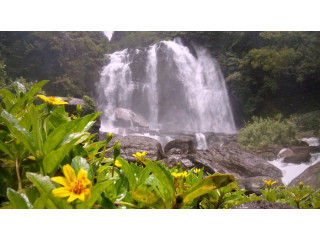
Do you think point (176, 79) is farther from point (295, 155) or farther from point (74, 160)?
point (74, 160)

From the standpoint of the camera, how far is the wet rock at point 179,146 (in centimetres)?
167

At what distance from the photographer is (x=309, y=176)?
149cm

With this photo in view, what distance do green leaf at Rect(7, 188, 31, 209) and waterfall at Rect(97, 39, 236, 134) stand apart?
50.9 inches

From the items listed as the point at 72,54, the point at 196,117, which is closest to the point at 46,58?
the point at 72,54

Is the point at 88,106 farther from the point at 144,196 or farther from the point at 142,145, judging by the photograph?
the point at 144,196

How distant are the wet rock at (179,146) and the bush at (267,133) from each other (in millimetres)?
361

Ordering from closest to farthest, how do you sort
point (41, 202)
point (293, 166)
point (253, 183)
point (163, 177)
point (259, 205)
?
point (41, 202) → point (163, 177) → point (259, 205) → point (253, 183) → point (293, 166)

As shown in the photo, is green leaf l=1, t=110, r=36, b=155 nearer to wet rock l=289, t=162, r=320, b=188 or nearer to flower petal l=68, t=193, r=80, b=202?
flower petal l=68, t=193, r=80, b=202

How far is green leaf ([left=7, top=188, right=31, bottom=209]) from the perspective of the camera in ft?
1.23

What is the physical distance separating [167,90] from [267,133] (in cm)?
76

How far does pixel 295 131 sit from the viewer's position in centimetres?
158

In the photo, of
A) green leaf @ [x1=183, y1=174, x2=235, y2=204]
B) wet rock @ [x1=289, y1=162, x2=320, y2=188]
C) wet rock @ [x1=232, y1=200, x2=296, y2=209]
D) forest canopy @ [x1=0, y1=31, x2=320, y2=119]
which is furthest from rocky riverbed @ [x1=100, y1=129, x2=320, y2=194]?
green leaf @ [x1=183, y1=174, x2=235, y2=204]

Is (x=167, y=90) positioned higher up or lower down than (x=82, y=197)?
higher up

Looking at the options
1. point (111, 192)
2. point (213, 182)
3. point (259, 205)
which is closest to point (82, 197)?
point (111, 192)
